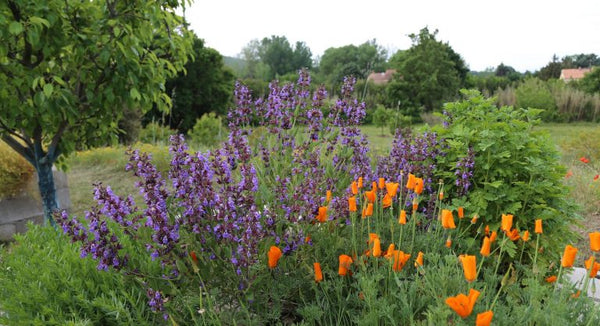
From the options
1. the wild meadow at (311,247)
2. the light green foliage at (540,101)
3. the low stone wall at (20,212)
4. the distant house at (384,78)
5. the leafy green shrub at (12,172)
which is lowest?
the low stone wall at (20,212)

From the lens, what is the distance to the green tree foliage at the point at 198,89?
17406 millimetres

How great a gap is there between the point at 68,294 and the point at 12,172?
381 cm

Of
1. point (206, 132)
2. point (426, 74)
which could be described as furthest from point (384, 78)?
point (206, 132)

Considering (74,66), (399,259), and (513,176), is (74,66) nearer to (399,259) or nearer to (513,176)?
(399,259)

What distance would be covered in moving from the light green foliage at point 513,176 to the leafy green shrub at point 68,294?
7.42 feet

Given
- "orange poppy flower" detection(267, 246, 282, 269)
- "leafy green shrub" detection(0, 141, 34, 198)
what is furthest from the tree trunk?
"orange poppy flower" detection(267, 246, 282, 269)

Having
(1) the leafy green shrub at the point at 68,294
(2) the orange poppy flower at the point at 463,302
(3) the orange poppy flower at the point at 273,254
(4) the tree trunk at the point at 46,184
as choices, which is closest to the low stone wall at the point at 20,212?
(4) the tree trunk at the point at 46,184

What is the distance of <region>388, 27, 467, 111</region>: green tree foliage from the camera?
66.2ft

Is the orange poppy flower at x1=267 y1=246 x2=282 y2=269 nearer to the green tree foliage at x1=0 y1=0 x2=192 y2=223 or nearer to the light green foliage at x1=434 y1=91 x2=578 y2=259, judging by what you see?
the light green foliage at x1=434 y1=91 x2=578 y2=259

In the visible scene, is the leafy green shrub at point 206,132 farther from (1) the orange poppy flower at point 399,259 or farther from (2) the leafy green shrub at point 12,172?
(1) the orange poppy flower at point 399,259

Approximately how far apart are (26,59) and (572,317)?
459 cm

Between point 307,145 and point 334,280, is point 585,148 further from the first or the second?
point 334,280

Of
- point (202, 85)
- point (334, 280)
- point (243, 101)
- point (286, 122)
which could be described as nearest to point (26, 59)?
point (243, 101)

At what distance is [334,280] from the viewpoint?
241 centimetres
